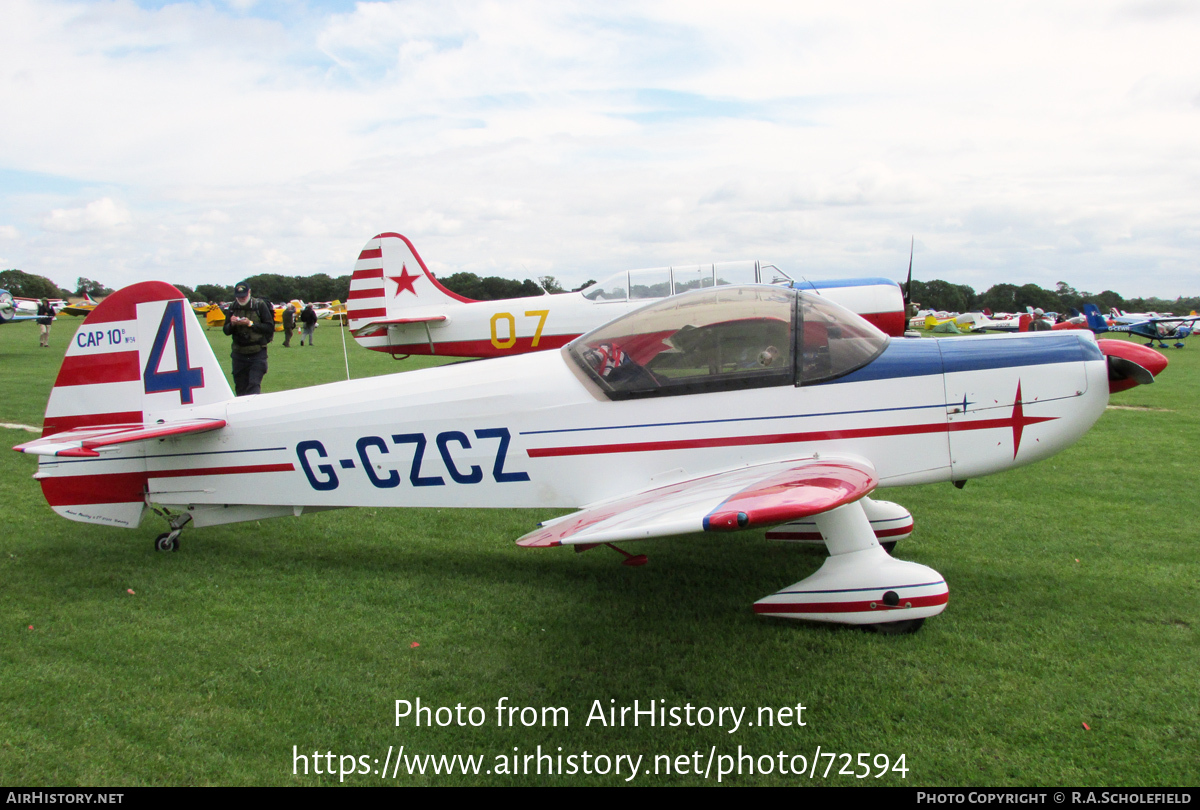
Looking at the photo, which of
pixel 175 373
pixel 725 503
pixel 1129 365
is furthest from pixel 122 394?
pixel 1129 365

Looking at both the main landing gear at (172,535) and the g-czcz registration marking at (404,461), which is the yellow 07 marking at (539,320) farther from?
the g-czcz registration marking at (404,461)

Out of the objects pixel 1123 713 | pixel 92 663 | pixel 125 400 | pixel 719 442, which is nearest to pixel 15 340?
pixel 125 400

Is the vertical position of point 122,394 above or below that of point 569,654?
above

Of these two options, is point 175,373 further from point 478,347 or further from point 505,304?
point 478,347

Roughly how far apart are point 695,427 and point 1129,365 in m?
2.34

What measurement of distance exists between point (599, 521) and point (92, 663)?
2582mm

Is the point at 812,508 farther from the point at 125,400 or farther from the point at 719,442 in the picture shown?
the point at 125,400

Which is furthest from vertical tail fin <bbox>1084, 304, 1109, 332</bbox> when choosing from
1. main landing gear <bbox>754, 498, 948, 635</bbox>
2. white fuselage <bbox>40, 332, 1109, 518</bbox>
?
main landing gear <bbox>754, 498, 948, 635</bbox>

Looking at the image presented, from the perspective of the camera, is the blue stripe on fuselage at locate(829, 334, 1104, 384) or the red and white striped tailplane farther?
the red and white striped tailplane

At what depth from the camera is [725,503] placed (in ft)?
10.1

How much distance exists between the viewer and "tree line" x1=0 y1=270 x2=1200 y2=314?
6050 cm

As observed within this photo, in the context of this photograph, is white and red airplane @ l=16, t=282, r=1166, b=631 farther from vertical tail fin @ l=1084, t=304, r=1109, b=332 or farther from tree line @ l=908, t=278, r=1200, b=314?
tree line @ l=908, t=278, r=1200, b=314

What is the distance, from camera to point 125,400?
191 inches

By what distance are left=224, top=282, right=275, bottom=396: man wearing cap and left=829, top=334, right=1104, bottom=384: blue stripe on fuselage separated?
6.30 m
